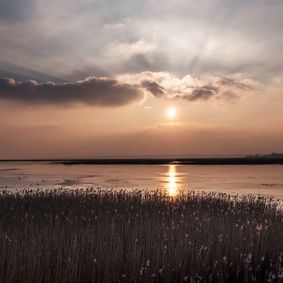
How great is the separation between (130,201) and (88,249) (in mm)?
12272

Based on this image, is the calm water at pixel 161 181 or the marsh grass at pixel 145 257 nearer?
the marsh grass at pixel 145 257

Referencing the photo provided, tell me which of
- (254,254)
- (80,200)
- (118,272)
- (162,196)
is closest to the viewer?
(118,272)

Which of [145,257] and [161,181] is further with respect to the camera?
[161,181]

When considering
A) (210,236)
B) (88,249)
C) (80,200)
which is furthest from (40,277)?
(80,200)

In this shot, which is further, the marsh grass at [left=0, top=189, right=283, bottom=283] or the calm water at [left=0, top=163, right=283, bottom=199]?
the calm water at [left=0, top=163, right=283, bottom=199]

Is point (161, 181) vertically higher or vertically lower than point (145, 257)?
lower

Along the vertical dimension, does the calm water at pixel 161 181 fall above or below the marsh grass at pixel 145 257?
below

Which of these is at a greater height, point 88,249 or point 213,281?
point 88,249

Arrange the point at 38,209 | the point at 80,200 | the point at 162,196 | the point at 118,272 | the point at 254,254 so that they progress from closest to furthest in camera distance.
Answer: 1. the point at 118,272
2. the point at 254,254
3. the point at 38,209
4. the point at 80,200
5. the point at 162,196

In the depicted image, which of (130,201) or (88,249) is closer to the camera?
(88,249)

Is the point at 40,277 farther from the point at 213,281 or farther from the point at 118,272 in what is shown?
the point at 213,281

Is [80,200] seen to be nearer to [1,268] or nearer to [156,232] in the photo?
[156,232]

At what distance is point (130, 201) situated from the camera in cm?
2402

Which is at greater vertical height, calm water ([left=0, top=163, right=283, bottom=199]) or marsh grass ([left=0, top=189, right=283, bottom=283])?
marsh grass ([left=0, top=189, right=283, bottom=283])
